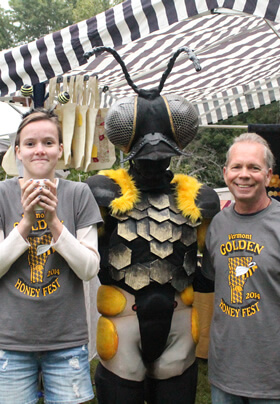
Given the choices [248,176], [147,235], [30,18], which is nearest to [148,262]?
[147,235]

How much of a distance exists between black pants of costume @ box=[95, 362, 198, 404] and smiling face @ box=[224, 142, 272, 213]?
0.77 m

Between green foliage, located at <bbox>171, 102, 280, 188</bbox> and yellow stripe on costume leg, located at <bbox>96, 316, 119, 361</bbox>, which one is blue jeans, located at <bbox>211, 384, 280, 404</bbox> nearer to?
yellow stripe on costume leg, located at <bbox>96, 316, 119, 361</bbox>

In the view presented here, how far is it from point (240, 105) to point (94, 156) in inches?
181

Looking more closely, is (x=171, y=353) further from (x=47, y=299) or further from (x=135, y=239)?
(x=47, y=299)

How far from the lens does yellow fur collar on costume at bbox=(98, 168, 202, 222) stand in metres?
1.96

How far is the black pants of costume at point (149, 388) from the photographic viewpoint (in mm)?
1923

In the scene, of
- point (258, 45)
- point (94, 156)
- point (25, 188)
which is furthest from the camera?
point (258, 45)

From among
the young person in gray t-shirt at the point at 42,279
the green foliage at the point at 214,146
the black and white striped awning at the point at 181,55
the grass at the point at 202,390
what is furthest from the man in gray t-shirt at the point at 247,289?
the green foliage at the point at 214,146

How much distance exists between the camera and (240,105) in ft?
23.5

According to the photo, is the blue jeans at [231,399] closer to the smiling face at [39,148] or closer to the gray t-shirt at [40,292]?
the gray t-shirt at [40,292]

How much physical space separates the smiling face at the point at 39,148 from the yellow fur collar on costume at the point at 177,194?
363mm

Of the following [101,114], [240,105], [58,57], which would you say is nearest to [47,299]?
[58,57]

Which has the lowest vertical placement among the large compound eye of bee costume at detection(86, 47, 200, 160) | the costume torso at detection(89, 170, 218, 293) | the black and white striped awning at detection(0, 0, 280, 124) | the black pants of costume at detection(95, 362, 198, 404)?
the black pants of costume at detection(95, 362, 198, 404)

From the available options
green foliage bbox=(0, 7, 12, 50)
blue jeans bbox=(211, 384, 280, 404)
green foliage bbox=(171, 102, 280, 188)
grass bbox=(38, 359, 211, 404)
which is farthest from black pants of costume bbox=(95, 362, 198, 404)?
green foliage bbox=(0, 7, 12, 50)
